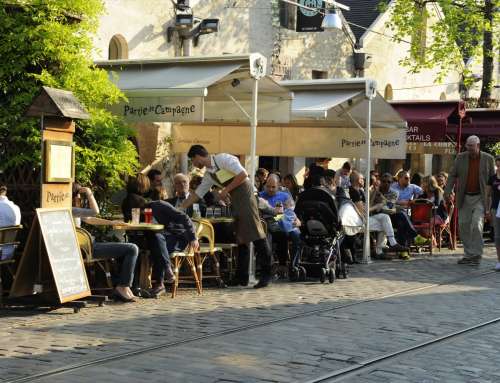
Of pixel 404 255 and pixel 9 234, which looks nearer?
pixel 9 234

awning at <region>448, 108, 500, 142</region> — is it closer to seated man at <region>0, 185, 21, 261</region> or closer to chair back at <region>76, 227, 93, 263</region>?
chair back at <region>76, 227, 93, 263</region>

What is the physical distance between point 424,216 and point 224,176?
694cm

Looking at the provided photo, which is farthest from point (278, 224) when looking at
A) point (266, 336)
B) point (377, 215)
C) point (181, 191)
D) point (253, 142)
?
point (266, 336)

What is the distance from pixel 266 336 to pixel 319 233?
5051 mm

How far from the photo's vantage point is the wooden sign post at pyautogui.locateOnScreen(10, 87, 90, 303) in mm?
11172

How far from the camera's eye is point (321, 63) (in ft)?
100

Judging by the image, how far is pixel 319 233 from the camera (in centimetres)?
1492

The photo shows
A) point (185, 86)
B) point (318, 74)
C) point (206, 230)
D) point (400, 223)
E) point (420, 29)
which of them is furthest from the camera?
point (420, 29)

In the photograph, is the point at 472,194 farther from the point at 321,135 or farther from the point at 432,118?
the point at 432,118

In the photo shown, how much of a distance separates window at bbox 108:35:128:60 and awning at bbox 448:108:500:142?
25.3ft

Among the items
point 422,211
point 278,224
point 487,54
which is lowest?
point 278,224

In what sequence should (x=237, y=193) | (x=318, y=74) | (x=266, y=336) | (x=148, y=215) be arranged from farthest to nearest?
(x=318, y=74), (x=237, y=193), (x=148, y=215), (x=266, y=336)

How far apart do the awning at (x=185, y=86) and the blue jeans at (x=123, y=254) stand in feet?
11.1

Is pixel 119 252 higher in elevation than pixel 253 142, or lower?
lower
